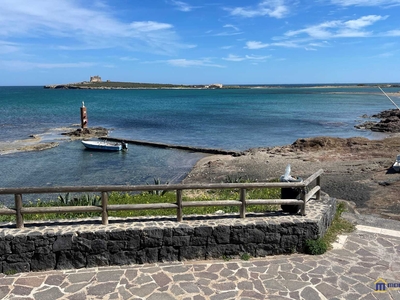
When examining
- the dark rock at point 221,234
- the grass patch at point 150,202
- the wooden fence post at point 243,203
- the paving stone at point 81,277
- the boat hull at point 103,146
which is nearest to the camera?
the paving stone at point 81,277

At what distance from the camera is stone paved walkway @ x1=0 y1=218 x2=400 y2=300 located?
22.6 feet

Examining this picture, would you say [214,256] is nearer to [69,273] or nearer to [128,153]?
[69,273]

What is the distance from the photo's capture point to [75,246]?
25.9 ft

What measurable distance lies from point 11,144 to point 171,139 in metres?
16.4

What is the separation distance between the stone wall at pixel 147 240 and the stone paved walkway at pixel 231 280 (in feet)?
0.71

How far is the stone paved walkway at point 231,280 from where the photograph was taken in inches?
272

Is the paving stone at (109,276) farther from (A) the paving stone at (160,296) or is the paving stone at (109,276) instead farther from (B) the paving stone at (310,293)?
(B) the paving stone at (310,293)

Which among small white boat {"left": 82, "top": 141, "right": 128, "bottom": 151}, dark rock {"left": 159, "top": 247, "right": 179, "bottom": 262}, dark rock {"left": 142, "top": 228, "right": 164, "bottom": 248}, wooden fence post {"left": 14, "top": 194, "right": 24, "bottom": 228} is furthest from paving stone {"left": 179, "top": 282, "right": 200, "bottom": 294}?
small white boat {"left": 82, "top": 141, "right": 128, "bottom": 151}

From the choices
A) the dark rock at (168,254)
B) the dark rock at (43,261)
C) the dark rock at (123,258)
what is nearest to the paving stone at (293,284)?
the dark rock at (168,254)

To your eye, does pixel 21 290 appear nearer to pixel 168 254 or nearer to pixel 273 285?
pixel 168 254

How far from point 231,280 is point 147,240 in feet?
6.62

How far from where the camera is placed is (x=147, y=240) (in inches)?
320

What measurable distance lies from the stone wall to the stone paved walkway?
22 cm

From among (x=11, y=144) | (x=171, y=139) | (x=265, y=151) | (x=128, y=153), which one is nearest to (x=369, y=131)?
(x=265, y=151)
